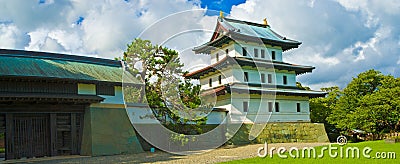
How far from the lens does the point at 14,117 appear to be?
49.9ft

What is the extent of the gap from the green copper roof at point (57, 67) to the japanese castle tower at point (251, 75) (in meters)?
6.30

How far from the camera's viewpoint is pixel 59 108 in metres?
16.4

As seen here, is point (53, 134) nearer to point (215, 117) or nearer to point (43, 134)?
point (43, 134)

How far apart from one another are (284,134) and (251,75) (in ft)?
15.0

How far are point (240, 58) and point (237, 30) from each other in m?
2.04

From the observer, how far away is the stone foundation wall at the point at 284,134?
22781mm

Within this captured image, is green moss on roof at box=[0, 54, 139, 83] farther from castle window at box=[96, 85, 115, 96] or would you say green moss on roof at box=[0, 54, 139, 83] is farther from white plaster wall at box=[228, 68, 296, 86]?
white plaster wall at box=[228, 68, 296, 86]

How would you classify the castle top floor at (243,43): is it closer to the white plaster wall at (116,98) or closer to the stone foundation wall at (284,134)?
the stone foundation wall at (284,134)

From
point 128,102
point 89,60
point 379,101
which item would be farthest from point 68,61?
point 379,101

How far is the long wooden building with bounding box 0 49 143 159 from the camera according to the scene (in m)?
15.0

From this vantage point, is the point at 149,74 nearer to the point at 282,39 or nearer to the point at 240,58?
the point at 240,58

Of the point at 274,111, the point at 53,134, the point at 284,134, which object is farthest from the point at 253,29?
the point at 53,134

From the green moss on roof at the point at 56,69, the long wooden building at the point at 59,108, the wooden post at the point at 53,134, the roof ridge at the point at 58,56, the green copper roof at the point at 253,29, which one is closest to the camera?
the long wooden building at the point at 59,108

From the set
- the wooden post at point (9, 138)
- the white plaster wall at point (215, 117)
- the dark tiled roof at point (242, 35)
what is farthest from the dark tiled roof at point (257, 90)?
the wooden post at point (9, 138)
